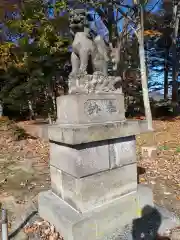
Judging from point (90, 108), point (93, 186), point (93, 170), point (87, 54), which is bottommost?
point (93, 186)

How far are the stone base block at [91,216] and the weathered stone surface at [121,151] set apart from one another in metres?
0.50

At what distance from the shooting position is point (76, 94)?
8.94ft

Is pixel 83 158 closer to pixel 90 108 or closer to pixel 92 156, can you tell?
pixel 92 156

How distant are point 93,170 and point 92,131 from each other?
525mm

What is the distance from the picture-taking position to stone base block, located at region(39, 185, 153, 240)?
2.65 metres

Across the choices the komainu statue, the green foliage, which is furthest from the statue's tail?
the green foliage

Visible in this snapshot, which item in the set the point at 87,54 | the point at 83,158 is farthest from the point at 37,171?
the point at 87,54

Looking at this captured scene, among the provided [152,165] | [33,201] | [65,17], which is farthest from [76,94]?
[65,17]

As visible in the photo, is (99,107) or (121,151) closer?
(99,107)

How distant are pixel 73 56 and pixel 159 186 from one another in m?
3.18

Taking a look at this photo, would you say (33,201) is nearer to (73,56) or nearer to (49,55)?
(73,56)

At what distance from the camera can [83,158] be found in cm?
269

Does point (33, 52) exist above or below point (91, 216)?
above

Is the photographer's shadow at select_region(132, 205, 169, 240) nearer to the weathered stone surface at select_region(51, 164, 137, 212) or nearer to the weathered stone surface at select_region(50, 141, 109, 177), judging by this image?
the weathered stone surface at select_region(51, 164, 137, 212)
